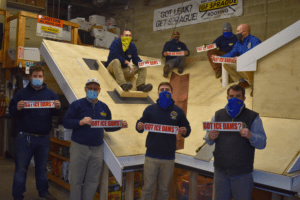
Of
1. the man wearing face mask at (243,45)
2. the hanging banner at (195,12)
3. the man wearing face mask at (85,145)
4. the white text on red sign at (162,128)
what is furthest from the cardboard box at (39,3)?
the white text on red sign at (162,128)

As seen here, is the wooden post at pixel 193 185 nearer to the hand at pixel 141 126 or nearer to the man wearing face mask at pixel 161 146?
the man wearing face mask at pixel 161 146

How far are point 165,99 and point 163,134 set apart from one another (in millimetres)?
300

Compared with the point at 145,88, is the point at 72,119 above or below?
below

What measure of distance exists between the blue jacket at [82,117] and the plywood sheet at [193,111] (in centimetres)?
28

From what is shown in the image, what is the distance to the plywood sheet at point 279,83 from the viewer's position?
8.98 ft

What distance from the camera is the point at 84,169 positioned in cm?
251

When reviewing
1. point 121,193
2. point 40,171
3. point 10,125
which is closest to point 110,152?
point 121,193

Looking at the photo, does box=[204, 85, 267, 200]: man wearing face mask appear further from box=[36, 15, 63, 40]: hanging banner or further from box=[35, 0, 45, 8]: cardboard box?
box=[35, 0, 45, 8]: cardboard box

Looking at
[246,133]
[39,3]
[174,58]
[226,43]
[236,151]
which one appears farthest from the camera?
[39,3]

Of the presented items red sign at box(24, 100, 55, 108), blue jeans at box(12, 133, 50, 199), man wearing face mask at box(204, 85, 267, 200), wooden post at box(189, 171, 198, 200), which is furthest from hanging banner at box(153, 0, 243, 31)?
man wearing face mask at box(204, 85, 267, 200)

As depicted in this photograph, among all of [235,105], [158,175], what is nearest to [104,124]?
[158,175]

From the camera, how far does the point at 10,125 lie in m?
5.42

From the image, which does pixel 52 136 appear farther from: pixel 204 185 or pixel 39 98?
pixel 204 185

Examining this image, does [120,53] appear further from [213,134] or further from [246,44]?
[213,134]
